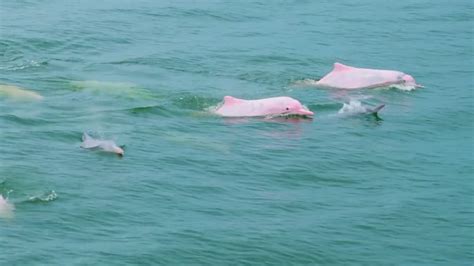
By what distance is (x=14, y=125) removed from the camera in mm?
29594

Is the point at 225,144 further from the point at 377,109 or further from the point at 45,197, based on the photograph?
the point at 45,197

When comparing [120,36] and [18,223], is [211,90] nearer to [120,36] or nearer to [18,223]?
[120,36]

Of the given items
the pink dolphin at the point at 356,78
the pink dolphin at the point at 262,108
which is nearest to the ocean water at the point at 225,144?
the pink dolphin at the point at 262,108

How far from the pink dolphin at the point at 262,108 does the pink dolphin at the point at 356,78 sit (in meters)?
3.21

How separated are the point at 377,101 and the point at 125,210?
10837 millimetres

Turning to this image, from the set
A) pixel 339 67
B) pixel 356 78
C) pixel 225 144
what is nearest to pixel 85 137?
pixel 225 144

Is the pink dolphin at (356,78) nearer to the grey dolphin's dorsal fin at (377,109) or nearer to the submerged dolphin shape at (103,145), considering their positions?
the grey dolphin's dorsal fin at (377,109)

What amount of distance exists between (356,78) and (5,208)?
1331cm

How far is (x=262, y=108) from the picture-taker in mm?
31109

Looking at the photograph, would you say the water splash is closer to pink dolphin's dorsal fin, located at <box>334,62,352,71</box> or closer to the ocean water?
the ocean water

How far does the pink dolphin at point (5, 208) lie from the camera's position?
77.1ft

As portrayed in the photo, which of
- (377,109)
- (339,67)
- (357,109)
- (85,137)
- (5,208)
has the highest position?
(339,67)

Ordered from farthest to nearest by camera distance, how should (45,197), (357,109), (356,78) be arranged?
(356,78), (357,109), (45,197)

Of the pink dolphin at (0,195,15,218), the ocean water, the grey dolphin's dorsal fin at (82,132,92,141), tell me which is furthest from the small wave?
the pink dolphin at (0,195,15,218)
